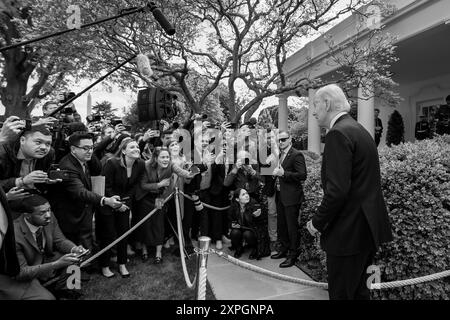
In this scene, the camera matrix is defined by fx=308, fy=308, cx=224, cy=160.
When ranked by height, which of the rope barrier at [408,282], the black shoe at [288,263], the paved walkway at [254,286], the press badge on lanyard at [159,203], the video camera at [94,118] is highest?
the video camera at [94,118]

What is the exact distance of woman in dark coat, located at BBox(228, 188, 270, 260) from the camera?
4.93m

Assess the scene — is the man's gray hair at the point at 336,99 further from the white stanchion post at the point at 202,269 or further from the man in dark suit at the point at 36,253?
the man in dark suit at the point at 36,253

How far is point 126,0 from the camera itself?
27.6ft

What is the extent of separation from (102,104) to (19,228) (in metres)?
35.6

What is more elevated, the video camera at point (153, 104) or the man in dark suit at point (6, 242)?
the video camera at point (153, 104)

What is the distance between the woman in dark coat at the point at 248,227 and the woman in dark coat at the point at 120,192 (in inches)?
64.4

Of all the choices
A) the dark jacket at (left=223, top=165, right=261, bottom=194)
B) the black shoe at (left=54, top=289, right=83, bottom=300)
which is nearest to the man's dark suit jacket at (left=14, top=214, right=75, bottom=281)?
the black shoe at (left=54, top=289, right=83, bottom=300)

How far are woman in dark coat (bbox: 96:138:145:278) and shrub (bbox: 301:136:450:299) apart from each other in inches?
127

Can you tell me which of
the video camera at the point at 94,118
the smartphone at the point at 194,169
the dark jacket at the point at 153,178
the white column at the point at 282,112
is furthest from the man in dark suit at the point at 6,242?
the white column at the point at 282,112

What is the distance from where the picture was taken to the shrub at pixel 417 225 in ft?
9.85

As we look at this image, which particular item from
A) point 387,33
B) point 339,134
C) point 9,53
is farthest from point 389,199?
point 9,53

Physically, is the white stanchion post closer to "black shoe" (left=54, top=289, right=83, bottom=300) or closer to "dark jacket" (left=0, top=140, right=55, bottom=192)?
"black shoe" (left=54, top=289, right=83, bottom=300)

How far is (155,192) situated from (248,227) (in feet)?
5.21
